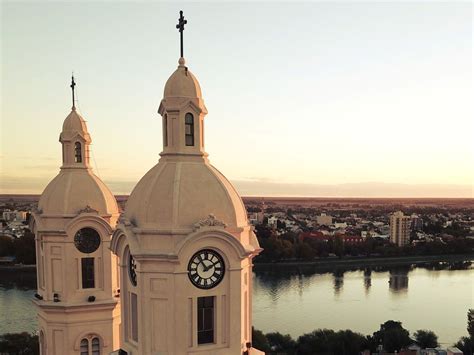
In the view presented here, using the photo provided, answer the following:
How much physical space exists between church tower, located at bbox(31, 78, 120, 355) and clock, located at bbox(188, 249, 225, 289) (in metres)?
4.98

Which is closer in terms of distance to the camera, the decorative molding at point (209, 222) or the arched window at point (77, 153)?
the decorative molding at point (209, 222)

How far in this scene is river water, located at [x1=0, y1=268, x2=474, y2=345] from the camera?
3500cm

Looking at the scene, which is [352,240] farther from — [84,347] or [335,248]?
[84,347]

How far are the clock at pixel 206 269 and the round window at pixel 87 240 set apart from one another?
537cm

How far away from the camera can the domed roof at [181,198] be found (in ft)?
28.5

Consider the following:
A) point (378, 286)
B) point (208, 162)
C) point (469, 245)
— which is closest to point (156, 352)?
point (208, 162)

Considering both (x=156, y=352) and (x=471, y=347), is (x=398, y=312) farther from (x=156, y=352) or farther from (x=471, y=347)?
(x=156, y=352)

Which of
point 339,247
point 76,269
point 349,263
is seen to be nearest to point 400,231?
point 339,247

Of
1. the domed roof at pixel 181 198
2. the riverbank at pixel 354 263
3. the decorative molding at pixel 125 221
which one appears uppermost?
the domed roof at pixel 181 198

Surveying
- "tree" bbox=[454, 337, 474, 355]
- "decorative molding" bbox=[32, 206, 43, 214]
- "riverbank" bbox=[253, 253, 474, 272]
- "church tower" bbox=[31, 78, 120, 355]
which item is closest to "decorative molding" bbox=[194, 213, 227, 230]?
"church tower" bbox=[31, 78, 120, 355]

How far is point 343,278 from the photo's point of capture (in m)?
54.3

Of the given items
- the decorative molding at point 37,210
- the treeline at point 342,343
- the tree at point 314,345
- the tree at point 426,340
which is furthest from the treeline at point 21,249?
the tree at point 426,340

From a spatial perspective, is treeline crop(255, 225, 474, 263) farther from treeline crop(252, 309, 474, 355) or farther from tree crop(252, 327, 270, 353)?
tree crop(252, 327, 270, 353)

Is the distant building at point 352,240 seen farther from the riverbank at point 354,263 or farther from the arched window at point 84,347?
the arched window at point 84,347
